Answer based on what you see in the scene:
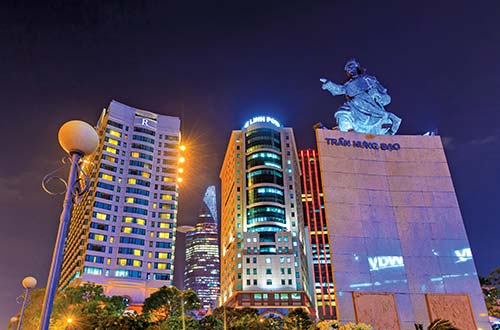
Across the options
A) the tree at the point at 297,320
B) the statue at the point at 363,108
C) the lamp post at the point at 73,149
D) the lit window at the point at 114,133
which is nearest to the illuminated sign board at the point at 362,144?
the statue at the point at 363,108

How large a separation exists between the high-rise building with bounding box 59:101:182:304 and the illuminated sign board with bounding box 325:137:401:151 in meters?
72.3

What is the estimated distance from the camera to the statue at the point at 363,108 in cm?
2709

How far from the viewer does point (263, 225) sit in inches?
4215


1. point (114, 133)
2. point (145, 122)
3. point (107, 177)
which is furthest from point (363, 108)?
point (145, 122)

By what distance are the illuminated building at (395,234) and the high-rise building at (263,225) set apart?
78.6m

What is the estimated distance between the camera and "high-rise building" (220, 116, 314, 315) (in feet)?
323

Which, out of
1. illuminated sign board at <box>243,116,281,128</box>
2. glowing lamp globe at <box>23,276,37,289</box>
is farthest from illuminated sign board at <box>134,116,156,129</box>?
glowing lamp globe at <box>23,276,37,289</box>

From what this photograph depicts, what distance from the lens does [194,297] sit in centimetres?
6038

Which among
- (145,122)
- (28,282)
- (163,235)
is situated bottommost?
(28,282)

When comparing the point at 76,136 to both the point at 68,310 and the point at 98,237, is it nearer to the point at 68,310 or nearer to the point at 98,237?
the point at 68,310

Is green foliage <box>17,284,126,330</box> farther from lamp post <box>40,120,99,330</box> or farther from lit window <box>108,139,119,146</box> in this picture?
lit window <box>108,139,119,146</box>

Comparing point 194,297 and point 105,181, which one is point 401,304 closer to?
point 194,297

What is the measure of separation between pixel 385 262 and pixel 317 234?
14598cm

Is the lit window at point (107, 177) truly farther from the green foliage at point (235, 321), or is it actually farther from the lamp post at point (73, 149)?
the lamp post at point (73, 149)
